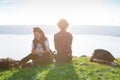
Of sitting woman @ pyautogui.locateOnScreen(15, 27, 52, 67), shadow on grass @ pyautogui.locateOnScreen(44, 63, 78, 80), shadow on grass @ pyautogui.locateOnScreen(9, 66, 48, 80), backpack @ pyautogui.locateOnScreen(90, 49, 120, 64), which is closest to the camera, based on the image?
shadow on grass @ pyautogui.locateOnScreen(44, 63, 78, 80)

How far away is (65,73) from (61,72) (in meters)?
0.26

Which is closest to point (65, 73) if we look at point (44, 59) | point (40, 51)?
point (44, 59)

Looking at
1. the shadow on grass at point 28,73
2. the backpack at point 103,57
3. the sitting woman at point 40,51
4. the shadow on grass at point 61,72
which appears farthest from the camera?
the backpack at point 103,57

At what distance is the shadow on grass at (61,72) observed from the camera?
14.3 m

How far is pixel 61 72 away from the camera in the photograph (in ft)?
49.9

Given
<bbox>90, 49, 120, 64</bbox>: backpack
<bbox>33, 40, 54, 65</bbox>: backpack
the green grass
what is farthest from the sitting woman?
<bbox>90, 49, 120, 64</bbox>: backpack

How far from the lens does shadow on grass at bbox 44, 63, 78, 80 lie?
14344mm

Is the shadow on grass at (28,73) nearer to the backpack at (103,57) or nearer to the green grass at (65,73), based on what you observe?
the green grass at (65,73)

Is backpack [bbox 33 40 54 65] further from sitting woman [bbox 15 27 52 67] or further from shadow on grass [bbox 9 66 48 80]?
shadow on grass [bbox 9 66 48 80]

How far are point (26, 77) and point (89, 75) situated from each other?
2.81 m

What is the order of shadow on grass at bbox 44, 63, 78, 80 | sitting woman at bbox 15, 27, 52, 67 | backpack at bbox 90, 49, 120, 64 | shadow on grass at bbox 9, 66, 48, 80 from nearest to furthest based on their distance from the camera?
shadow on grass at bbox 44, 63, 78, 80
shadow on grass at bbox 9, 66, 48, 80
sitting woman at bbox 15, 27, 52, 67
backpack at bbox 90, 49, 120, 64

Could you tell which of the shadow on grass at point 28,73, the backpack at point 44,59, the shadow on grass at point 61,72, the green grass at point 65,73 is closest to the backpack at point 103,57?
the green grass at point 65,73

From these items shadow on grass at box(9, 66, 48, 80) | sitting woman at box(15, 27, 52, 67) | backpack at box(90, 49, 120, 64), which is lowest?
shadow on grass at box(9, 66, 48, 80)

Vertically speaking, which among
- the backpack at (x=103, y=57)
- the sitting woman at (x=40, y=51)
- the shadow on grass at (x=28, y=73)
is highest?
the sitting woman at (x=40, y=51)
